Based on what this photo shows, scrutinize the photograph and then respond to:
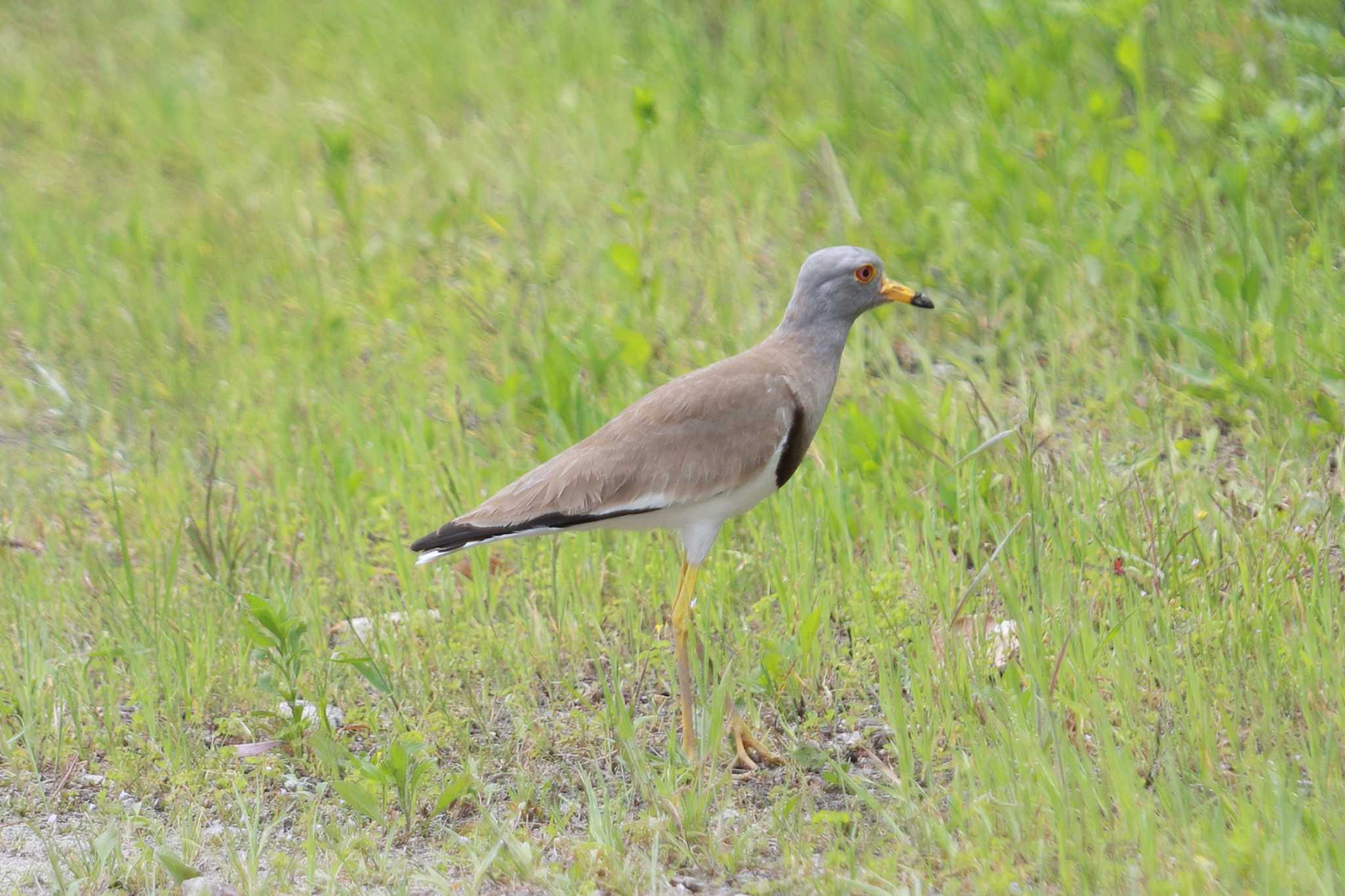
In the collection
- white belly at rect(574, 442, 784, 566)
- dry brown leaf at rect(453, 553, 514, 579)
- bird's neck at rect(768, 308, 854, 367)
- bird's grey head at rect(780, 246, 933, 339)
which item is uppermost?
bird's grey head at rect(780, 246, 933, 339)

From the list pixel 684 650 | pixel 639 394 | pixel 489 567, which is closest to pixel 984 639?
pixel 684 650

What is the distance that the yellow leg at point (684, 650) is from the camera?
422 cm

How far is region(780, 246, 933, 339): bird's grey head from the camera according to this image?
460 cm

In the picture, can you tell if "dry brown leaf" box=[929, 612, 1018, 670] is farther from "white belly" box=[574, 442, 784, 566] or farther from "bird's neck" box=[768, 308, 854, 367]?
"bird's neck" box=[768, 308, 854, 367]

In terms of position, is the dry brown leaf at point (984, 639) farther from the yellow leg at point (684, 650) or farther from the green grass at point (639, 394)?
the yellow leg at point (684, 650)

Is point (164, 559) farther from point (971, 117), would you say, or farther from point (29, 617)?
point (971, 117)

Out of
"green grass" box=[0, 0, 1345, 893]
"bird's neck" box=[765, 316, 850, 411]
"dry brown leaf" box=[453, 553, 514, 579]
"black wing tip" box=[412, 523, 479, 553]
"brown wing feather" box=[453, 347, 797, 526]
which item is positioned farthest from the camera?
"dry brown leaf" box=[453, 553, 514, 579]

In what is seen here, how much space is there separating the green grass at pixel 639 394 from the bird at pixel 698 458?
377 millimetres

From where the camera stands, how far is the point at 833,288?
4605mm

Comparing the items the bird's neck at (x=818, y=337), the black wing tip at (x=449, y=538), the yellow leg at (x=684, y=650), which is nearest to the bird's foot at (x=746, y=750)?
the yellow leg at (x=684, y=650)

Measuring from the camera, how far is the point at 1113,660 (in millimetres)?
3986

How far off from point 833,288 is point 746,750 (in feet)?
4.67

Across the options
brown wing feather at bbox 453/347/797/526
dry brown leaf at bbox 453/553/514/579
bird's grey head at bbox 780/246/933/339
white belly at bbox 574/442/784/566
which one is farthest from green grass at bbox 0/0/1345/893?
bird's grey head at bbox 780/246/933/339

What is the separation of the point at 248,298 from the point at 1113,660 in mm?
4819
